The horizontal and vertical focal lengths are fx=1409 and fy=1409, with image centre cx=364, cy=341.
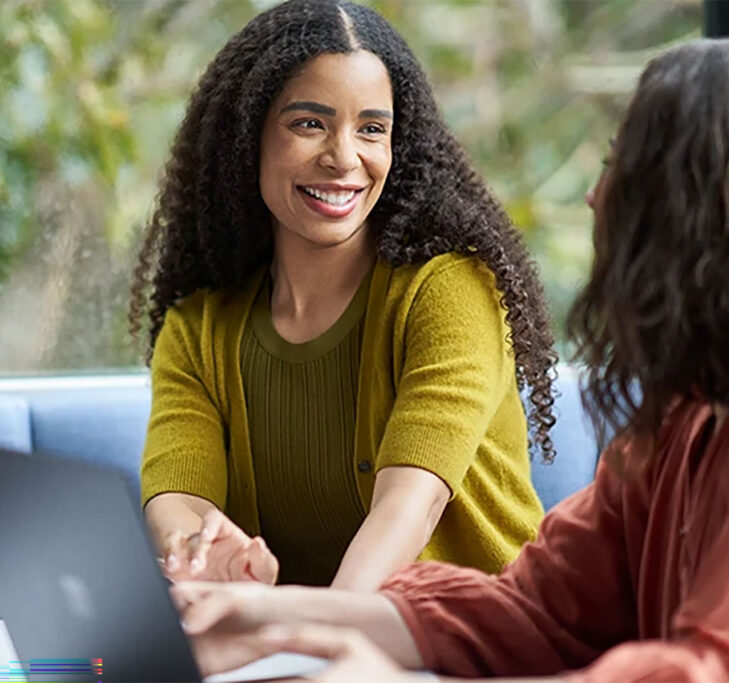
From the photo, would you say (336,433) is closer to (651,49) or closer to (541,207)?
(541,207)

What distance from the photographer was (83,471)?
994 millimetres

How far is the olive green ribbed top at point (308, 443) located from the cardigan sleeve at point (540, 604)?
2.00ft

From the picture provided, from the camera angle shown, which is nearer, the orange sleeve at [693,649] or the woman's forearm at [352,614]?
the orange sleeve at [693,649]

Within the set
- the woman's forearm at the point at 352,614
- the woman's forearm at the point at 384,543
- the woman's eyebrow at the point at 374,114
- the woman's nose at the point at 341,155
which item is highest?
the woman's eyebrow at the point at 374,114

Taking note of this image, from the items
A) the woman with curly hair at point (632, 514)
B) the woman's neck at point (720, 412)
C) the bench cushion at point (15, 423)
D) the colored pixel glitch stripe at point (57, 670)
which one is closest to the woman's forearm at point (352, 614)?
the woman with curly hair at point (632, 514)

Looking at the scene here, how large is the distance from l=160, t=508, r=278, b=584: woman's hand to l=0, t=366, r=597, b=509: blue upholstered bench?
0.96 m

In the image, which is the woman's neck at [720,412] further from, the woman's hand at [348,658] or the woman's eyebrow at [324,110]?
the woman's eyebrow at [324,110]

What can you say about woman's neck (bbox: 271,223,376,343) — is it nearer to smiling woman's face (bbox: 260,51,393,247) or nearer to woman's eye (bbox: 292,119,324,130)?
smiling woman's face (bbox: 260,51,393,247)

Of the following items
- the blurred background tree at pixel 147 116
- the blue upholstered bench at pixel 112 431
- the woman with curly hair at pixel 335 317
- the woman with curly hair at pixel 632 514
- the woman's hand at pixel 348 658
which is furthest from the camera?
the blurred background tree at pixel 147 116

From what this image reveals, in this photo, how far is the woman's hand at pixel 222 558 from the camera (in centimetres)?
155

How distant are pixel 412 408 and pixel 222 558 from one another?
1.16 feet

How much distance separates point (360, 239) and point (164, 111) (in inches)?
41.6

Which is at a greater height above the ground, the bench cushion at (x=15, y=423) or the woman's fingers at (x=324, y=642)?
the woman's fingers at (x=324, y=642)

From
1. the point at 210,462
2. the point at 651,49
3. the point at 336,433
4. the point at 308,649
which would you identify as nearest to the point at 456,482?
the point at 336,433
